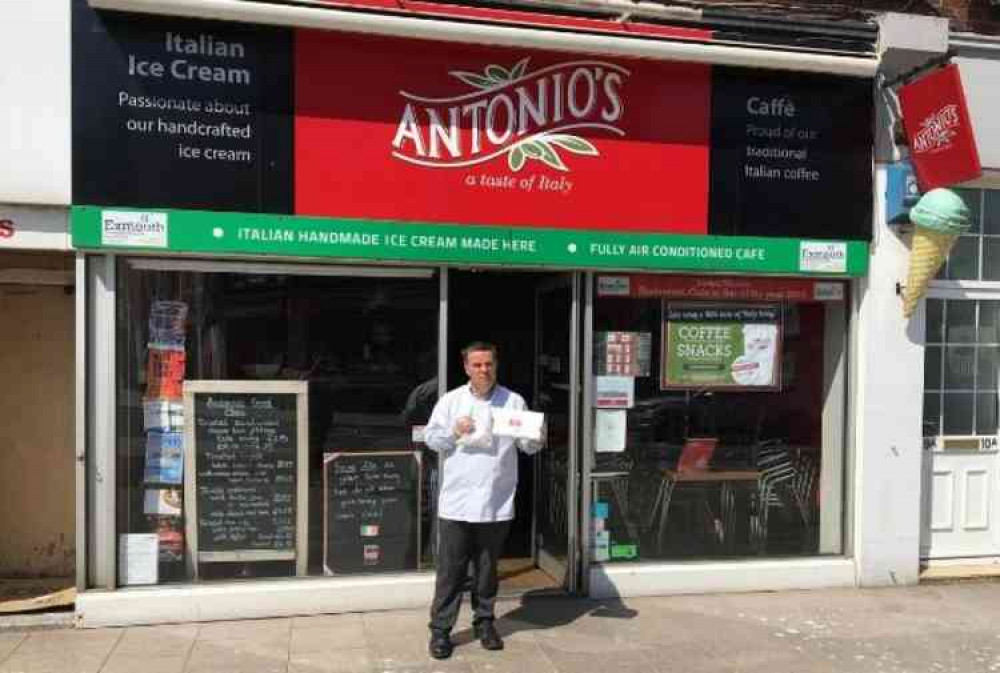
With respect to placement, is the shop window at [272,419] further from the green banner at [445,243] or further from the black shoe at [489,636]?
the black shoe at [489,636]

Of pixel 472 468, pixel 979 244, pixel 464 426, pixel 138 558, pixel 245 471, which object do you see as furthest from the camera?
pixel 979 244

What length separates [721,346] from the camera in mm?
6566

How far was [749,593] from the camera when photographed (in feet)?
20.9

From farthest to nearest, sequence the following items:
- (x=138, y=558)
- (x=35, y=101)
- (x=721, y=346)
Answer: (x=721, y=346) < (x=138, y=558) < (x=35, y=101)

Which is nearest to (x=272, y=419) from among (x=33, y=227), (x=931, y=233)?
(x=33, y=227)

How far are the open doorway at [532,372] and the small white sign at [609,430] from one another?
0.22m

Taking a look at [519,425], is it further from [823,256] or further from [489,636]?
[823,256]

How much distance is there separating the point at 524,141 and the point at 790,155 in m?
2.03

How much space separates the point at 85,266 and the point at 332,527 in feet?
7.66

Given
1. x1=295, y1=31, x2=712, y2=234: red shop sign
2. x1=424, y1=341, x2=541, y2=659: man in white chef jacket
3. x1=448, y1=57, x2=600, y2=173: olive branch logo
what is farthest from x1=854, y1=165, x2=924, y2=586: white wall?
x1=424, y1=341, x2=541, y2=659: man in white chef jacket

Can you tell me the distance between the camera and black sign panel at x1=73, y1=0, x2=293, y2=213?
5.35 m

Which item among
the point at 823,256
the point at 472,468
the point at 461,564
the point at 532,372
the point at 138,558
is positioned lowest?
the point at 138,558

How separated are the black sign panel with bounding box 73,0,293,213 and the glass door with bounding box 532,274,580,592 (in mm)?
2146

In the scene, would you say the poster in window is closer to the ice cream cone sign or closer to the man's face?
the ice cream cone sign
